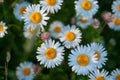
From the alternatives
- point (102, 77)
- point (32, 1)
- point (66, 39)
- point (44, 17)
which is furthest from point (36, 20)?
point (102, 77)

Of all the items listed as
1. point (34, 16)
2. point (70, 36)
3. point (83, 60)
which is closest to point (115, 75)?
point (83, 60)

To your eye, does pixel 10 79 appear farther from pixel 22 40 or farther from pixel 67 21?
pixel 67 21

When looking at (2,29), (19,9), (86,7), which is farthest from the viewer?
(19,9)

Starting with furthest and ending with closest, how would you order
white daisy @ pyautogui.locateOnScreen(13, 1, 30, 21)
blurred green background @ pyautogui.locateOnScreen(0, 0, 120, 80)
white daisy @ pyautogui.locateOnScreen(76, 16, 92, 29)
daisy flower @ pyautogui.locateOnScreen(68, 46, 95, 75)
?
white daisy @ pyautogui.locateOnScreen(13, 1, 30, 21), white daisy @ pyautogui.locateOnScreen(76, 16, 92, 29), blurred green background @ pyautogui.locateOnScreen(0, 0, 120, 80), daisy flower @ pyautogui.locateOnScreen(68, 46, 95, 75)

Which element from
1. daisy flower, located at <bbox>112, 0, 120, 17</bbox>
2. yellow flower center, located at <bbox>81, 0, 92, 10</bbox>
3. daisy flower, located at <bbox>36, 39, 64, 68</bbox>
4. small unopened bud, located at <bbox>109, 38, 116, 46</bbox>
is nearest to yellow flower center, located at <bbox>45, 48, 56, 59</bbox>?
daisy flower, located at <bbox>36, 39, 64, 68</bbox>

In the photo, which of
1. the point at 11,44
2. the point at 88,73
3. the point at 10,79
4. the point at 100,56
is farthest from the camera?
the point at 11,44

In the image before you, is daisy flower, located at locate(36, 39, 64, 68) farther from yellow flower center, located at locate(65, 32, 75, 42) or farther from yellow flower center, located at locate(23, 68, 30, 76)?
yellow flower center, located at locate(23, 68, 30, 76)

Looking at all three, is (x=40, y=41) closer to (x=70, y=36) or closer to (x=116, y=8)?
(x=70, y=36)
